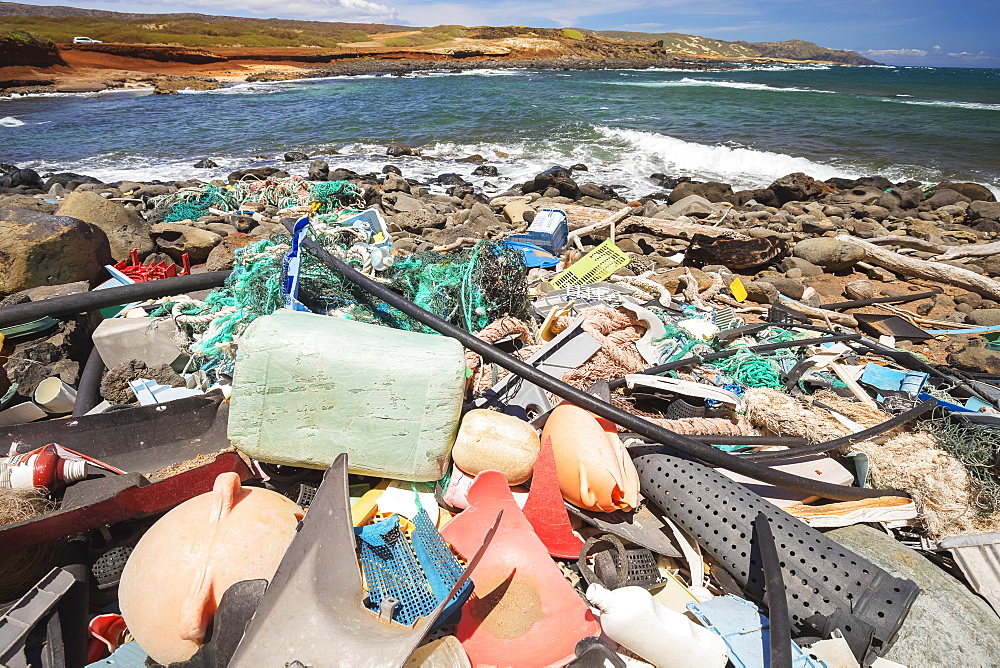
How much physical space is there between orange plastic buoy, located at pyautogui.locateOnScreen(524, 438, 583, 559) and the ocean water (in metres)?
9.86

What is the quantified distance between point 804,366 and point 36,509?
12.5 ft

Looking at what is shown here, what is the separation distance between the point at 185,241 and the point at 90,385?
2744 mm

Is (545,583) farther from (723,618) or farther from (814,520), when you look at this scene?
(814,520)

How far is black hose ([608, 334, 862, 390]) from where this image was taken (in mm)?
2857

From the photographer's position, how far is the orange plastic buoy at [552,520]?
192 centimetres

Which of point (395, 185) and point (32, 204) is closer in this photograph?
point (32, 204)

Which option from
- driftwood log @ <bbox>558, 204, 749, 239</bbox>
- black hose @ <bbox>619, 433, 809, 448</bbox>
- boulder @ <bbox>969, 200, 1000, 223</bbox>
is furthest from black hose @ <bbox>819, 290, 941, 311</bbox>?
boulder @ <bbox>969, 200, 1000, 223</bbox>

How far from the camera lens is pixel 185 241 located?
5.09m

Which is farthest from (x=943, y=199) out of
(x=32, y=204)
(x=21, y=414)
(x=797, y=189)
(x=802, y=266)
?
(x=32, y=204)

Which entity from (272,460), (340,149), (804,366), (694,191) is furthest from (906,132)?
(272,460)

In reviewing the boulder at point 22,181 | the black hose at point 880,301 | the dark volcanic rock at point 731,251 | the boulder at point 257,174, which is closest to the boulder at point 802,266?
the dark volcanic rock at point 731,251

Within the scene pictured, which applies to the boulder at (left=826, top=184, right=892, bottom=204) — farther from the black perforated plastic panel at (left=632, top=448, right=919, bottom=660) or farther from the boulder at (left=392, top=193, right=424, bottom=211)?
the black perforated plastic panel at (left=632, top=448, right=919, bottom=660)

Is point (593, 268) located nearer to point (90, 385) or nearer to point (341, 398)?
point (341, 398)

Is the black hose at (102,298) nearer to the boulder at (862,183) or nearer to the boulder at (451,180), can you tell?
the boulder at (451,180)
